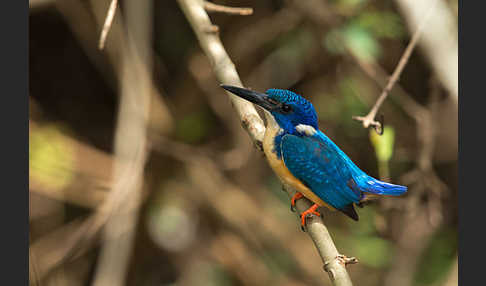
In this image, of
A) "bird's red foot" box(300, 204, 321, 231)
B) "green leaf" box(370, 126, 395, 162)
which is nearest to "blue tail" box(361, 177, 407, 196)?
"green leaf" box(370, 126, 395, 162)

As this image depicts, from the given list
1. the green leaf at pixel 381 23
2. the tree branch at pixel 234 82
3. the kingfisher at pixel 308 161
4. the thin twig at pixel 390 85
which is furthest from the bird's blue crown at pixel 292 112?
the green leaf at pixel 381 23

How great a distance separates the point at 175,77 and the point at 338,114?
4.50ft

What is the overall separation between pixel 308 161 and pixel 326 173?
0.09 m

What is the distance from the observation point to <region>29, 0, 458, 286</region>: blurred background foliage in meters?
3.52

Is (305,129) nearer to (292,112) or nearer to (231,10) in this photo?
(292,112)

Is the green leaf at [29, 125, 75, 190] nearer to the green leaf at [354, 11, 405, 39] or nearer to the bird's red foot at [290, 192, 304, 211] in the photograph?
the bird's red foot at [290, 192, 304, 211]

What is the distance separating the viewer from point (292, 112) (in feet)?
6.79

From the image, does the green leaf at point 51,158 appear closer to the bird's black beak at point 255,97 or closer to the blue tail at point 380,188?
the bird's black beak at point 255,97

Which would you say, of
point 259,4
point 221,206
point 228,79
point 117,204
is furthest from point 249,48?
point 228,79

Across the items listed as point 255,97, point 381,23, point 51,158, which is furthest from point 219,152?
point 255,97

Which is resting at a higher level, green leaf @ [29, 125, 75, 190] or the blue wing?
the blue wing

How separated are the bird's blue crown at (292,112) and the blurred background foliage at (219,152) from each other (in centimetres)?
135

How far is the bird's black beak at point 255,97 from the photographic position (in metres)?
1.87

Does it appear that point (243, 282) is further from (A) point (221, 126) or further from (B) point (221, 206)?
(A) point (221, 126)
